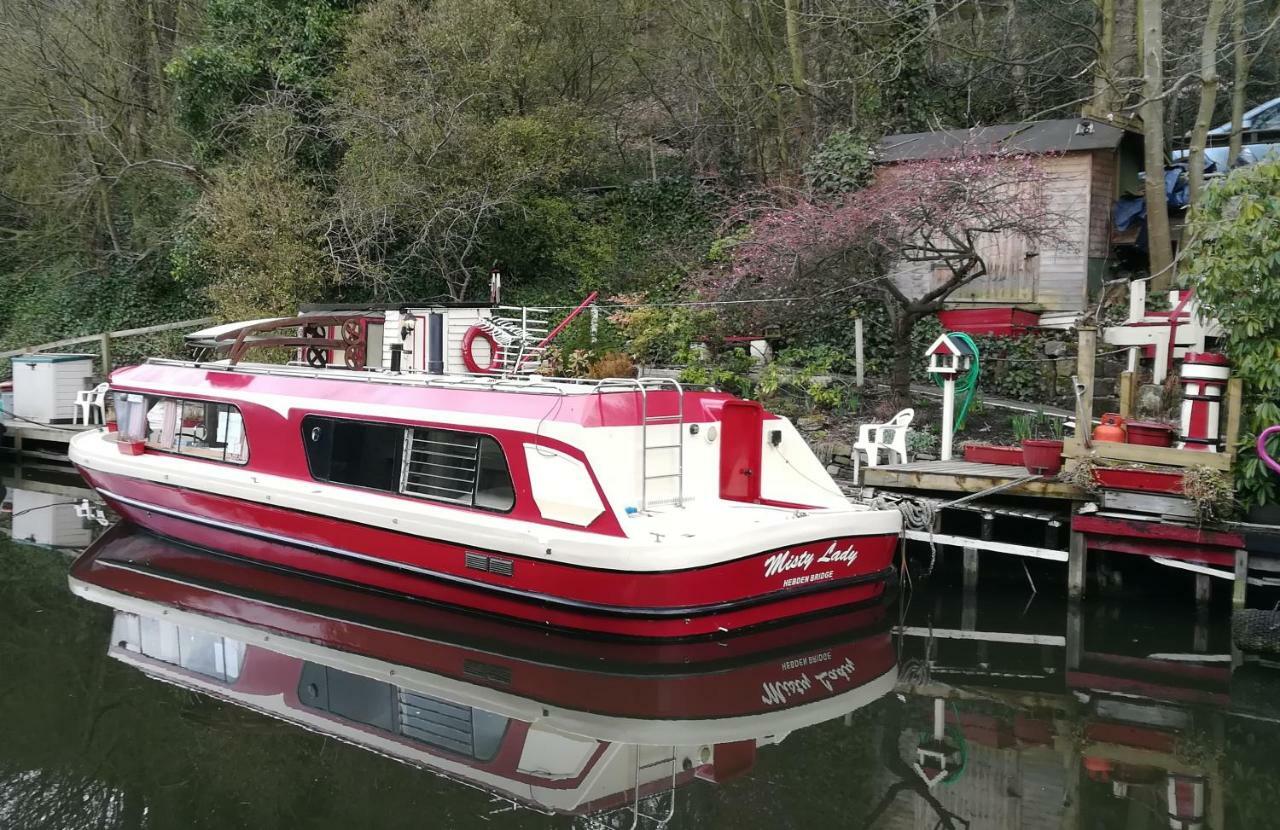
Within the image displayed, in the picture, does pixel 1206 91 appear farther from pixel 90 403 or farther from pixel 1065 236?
pixel 90 403

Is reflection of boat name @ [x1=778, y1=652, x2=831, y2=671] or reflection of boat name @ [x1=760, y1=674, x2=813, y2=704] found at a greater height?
reflection of boat name @ [x1=778, y1=652, x2=831, y2=671]

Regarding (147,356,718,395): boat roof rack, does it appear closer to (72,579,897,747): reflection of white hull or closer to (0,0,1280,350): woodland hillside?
(72,579,897,747): reflection of white hull

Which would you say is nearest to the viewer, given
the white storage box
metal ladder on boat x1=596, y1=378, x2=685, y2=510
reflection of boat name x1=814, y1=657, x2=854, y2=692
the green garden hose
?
reflection of boat name x1=814, y1=657, x2=854, y2=692

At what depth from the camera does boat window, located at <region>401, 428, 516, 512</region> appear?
8.41m

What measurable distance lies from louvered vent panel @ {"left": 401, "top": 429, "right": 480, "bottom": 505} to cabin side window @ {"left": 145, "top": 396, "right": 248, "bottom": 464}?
2188 millimetres

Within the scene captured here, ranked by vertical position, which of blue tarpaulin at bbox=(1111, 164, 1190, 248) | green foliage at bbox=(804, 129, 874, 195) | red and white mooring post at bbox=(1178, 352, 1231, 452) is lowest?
red and white mooring post at bbox=(1178, 352, 1231, 452)

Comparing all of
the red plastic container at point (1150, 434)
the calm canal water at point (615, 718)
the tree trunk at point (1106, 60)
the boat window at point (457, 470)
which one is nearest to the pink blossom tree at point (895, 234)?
the tree trunk at point (1106, 60)

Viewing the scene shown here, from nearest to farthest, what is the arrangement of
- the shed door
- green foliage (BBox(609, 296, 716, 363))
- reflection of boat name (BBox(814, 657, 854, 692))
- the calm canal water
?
the calm canal water
reflection of boat name (BBox(814, 657, 854, 692))
the shed door
green foliage (BBox(609, 296, 716, 363))

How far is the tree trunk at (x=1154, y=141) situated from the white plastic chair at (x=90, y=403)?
14611mm

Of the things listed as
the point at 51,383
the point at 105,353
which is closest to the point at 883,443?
the point at 51,383

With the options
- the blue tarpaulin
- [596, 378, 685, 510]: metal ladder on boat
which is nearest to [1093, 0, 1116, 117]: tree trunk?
the blue tarpaulin

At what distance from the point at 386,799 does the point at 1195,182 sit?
12.0 metres

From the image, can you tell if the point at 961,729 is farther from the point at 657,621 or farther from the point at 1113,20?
the point at 1113,20

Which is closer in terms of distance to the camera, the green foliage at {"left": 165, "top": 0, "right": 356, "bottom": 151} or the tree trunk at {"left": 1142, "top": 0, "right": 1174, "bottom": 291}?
the tree trunk at {"left": 1142, "top": 0, "right": 1174, "bottom": 291}
